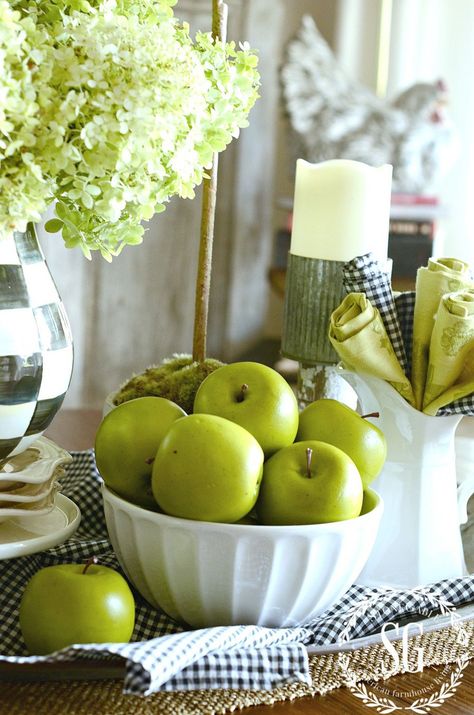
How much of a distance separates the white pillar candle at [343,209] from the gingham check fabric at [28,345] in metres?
0.26

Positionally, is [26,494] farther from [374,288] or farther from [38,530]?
[374,288]

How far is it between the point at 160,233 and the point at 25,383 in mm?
2368

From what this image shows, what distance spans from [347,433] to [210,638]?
169 millimetres

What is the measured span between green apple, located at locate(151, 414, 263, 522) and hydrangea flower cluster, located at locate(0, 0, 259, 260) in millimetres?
161

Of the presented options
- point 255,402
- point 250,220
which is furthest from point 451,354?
point 250,220

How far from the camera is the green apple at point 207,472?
592mm

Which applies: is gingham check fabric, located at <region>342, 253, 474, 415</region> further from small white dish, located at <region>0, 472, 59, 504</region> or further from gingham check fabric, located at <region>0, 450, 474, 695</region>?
small white dish, located at <region>0, 472, 59, 504</region>

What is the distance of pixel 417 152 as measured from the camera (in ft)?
9.37

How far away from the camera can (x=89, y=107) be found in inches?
23.6

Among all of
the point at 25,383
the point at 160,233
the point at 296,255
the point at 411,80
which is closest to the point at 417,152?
the point at 411,80

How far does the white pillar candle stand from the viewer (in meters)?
0.85

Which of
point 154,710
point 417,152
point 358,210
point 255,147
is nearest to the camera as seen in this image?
point 154,710

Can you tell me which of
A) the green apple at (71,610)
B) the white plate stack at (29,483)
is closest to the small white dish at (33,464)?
the white plate stack at (29,483)

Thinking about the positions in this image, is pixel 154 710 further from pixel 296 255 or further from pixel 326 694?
pixel 296 255
